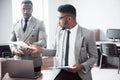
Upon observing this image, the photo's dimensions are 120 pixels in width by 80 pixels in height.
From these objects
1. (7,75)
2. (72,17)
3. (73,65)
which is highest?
(72,17)

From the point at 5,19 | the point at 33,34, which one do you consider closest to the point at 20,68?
the point at 33,34

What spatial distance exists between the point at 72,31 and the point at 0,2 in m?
3.84

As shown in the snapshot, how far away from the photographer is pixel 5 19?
5.42 m

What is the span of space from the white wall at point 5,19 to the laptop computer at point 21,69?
10.7 feet

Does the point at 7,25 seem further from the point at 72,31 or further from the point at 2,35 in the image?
the point at 72,31

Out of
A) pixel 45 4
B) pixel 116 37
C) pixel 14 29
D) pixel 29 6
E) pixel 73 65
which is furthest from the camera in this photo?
pixel 45 4

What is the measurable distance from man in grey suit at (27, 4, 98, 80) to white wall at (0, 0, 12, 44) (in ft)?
12.1

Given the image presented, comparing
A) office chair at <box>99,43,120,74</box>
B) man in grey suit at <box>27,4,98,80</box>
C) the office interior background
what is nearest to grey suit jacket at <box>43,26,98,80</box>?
man in grey suit at <box>27,4,98,80</box>

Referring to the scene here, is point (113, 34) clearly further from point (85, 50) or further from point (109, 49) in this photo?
point (85, 50)

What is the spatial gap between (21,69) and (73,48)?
0.58 m

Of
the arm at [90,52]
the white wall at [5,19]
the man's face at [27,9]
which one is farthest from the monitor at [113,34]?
the arm at [90,52]

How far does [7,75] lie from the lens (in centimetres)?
235

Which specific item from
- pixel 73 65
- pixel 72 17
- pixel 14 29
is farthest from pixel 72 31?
pixel 14 29

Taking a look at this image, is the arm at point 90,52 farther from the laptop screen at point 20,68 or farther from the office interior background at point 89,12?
the office interior background at point 89,12
